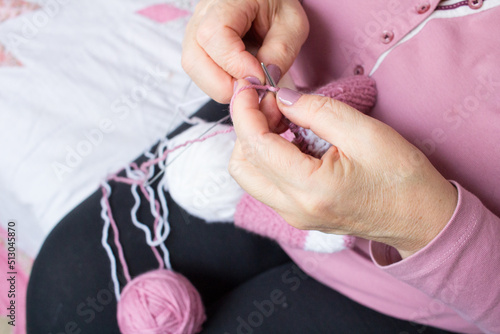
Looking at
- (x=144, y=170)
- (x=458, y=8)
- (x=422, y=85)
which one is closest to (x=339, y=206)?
(x=422, y=85)

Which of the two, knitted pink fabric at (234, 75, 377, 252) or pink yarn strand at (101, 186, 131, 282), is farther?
pink yarn strand at (101, 186, 131, 282)

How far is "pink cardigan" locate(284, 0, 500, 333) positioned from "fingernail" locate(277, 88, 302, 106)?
226mm

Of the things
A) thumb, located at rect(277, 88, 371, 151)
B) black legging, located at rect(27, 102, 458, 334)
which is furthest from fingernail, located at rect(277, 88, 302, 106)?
black legging, located at rect(27, 102, 458, 334)

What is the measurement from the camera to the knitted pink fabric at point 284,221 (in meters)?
0.60

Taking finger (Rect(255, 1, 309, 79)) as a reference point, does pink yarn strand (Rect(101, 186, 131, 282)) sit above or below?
below

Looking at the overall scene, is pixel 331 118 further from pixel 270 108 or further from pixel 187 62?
pixel 187 62

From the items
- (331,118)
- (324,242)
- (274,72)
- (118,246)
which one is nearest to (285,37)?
(274,72)

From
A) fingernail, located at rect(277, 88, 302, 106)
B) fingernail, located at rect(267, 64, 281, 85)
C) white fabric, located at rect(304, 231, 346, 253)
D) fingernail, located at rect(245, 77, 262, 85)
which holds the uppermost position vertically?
fingernail, located at rect(277, 88, 302, 106)

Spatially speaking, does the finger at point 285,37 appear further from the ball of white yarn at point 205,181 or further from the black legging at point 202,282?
the black legging at point 202,282

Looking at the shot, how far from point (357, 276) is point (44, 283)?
1.86 feet

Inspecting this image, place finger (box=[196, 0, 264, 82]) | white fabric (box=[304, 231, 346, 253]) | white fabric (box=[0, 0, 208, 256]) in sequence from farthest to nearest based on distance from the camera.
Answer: white fabric (box=[0, 0, 208, 256]), white fabric (box=[304, 231, 346, 253]), finger (box=[196, 0, 264, 82])

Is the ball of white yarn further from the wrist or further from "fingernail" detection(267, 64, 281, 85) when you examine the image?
the wrist

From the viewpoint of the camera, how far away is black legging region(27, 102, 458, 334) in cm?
73

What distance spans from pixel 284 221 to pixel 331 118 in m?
0.27
